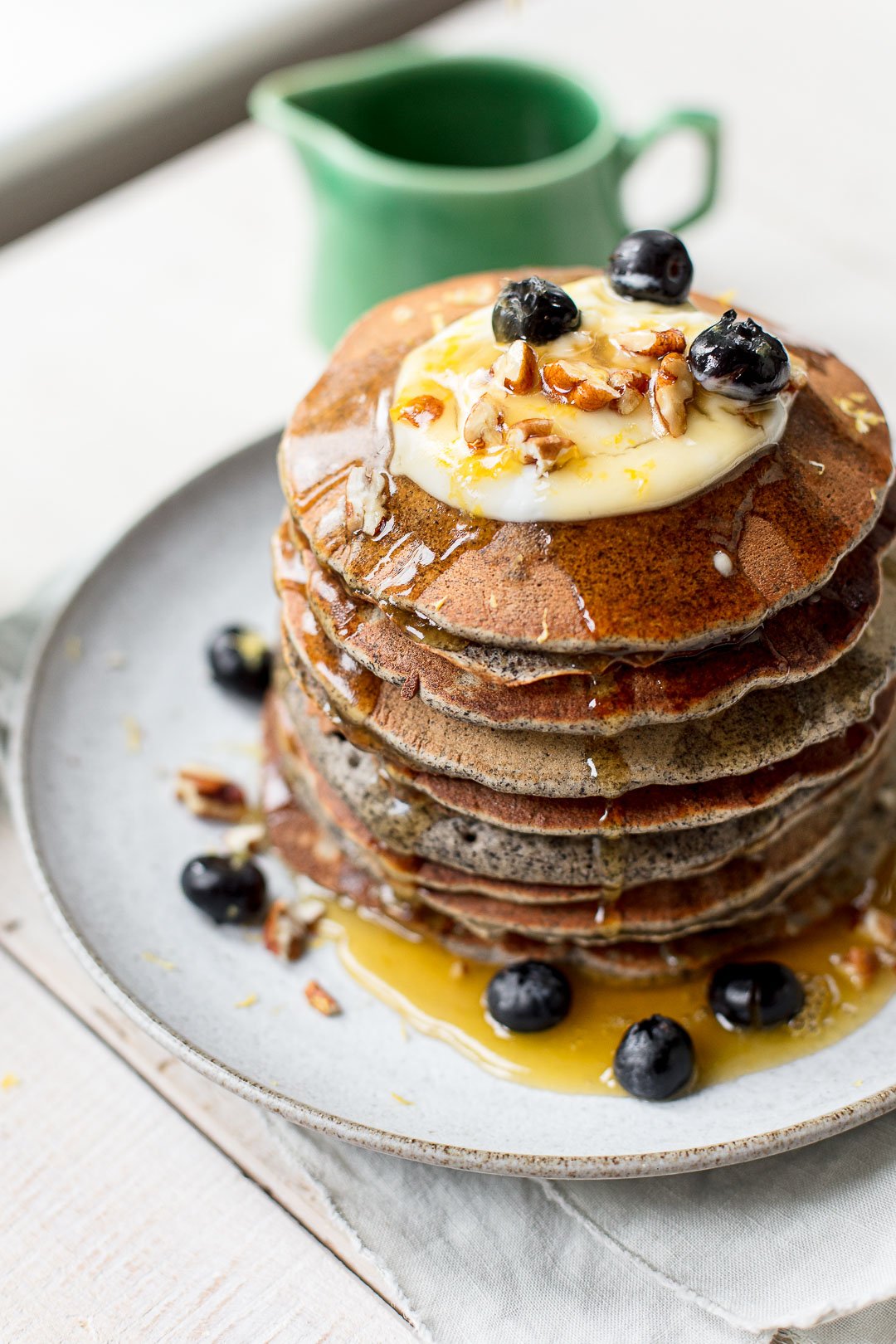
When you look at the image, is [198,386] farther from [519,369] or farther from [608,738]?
[608,738]

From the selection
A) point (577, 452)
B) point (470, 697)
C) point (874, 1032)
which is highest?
point (577, 452)

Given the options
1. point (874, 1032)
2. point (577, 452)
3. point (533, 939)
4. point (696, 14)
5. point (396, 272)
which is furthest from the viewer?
point (696, 14)

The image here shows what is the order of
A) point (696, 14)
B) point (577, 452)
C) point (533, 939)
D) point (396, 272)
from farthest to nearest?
point (696, 14) < point (396, 272) < point (533, 939) < point (577, 452)

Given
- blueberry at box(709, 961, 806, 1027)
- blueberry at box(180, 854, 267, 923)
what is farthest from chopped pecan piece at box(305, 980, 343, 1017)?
blueberry at box(709, 961, 806, 1027)

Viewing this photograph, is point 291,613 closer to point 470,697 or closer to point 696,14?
point 470,697

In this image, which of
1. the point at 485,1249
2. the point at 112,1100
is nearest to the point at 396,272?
the point at 112,1100

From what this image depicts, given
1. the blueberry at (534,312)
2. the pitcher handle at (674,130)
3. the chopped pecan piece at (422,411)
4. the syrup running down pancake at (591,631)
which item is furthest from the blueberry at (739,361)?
the pitcher handle at (674,130)

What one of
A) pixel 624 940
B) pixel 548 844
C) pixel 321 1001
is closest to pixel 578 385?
pixel 548 844
